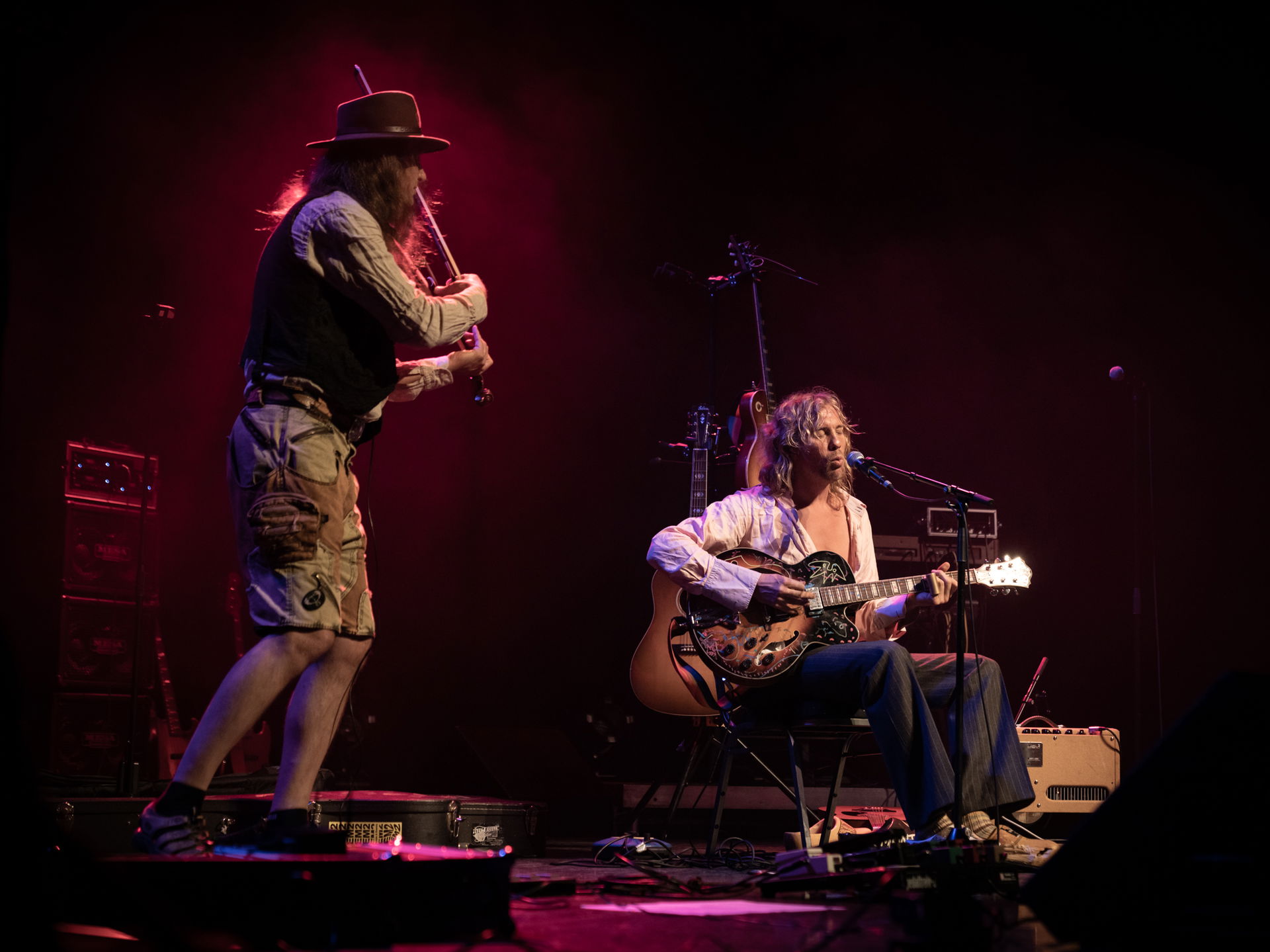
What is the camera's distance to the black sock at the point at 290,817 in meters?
2.64

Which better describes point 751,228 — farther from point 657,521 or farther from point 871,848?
point 871,848

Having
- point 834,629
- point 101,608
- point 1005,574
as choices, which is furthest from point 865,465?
point 101,608

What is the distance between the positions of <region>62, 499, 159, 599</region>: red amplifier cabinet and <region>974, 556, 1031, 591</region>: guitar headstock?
420cm

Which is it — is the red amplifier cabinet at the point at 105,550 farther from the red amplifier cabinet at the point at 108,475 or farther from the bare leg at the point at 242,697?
the bare leg at the point at 242,697

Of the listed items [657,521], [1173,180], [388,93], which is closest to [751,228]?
[657,521]

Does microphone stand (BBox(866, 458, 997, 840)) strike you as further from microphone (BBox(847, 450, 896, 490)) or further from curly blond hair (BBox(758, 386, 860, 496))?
curly blond hair (BBox(758, 386, 860, 496))

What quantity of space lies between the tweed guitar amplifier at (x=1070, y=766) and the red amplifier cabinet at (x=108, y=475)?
4.72m

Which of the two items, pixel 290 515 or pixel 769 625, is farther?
pixel 769 625

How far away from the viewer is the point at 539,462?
7027mm

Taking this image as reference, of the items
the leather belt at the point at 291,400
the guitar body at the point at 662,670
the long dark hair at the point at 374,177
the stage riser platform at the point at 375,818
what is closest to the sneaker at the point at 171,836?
the leather belt at the point at 291,400

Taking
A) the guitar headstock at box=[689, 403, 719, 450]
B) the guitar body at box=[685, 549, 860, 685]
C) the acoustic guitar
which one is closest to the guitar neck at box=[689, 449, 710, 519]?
the guitar headstock at box=[689, 403, 719, 450]

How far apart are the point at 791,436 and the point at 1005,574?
106cm

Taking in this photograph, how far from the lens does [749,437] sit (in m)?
5.68

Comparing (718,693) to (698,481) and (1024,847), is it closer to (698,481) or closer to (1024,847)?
(1024,847)
